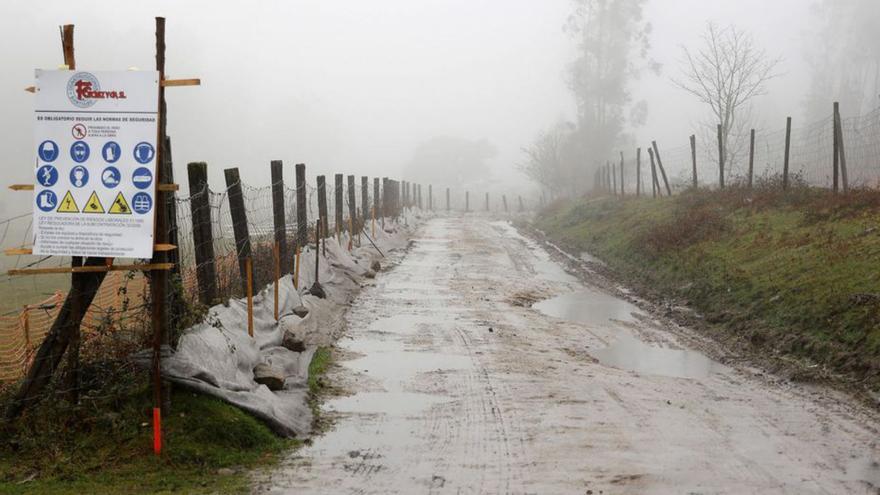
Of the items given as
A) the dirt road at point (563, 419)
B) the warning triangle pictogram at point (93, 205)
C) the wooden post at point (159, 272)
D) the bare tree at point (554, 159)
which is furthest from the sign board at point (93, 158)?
the bare tree at point (554, 159)

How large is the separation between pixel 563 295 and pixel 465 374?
23.9 feet

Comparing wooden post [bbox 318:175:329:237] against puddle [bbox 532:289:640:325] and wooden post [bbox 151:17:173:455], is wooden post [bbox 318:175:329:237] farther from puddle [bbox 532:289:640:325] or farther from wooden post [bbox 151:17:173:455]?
wooden post [bbox 151:17:173:455]

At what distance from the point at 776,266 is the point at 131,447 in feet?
35.6

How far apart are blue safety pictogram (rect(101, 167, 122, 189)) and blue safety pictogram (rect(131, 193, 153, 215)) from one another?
0.59ft

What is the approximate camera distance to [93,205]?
624 centimetres

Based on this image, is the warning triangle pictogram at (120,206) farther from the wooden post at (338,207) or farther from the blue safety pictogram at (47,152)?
the wooden post at (338,207)

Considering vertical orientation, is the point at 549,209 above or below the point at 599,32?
below

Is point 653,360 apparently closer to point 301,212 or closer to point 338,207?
point 301,212

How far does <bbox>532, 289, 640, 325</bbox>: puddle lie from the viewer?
13683mm

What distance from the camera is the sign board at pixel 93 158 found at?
20.4 feet

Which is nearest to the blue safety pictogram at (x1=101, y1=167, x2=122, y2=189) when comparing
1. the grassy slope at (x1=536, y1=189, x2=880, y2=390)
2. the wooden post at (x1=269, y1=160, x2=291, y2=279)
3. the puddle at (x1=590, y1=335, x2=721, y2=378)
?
the puddle at (x1=590, y1=335, x2=721, y2=378)

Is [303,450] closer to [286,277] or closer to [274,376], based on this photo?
[274,376]

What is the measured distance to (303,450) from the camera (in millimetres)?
6965

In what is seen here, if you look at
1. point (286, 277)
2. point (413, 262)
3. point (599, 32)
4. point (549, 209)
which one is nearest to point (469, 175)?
point (599, 32)
